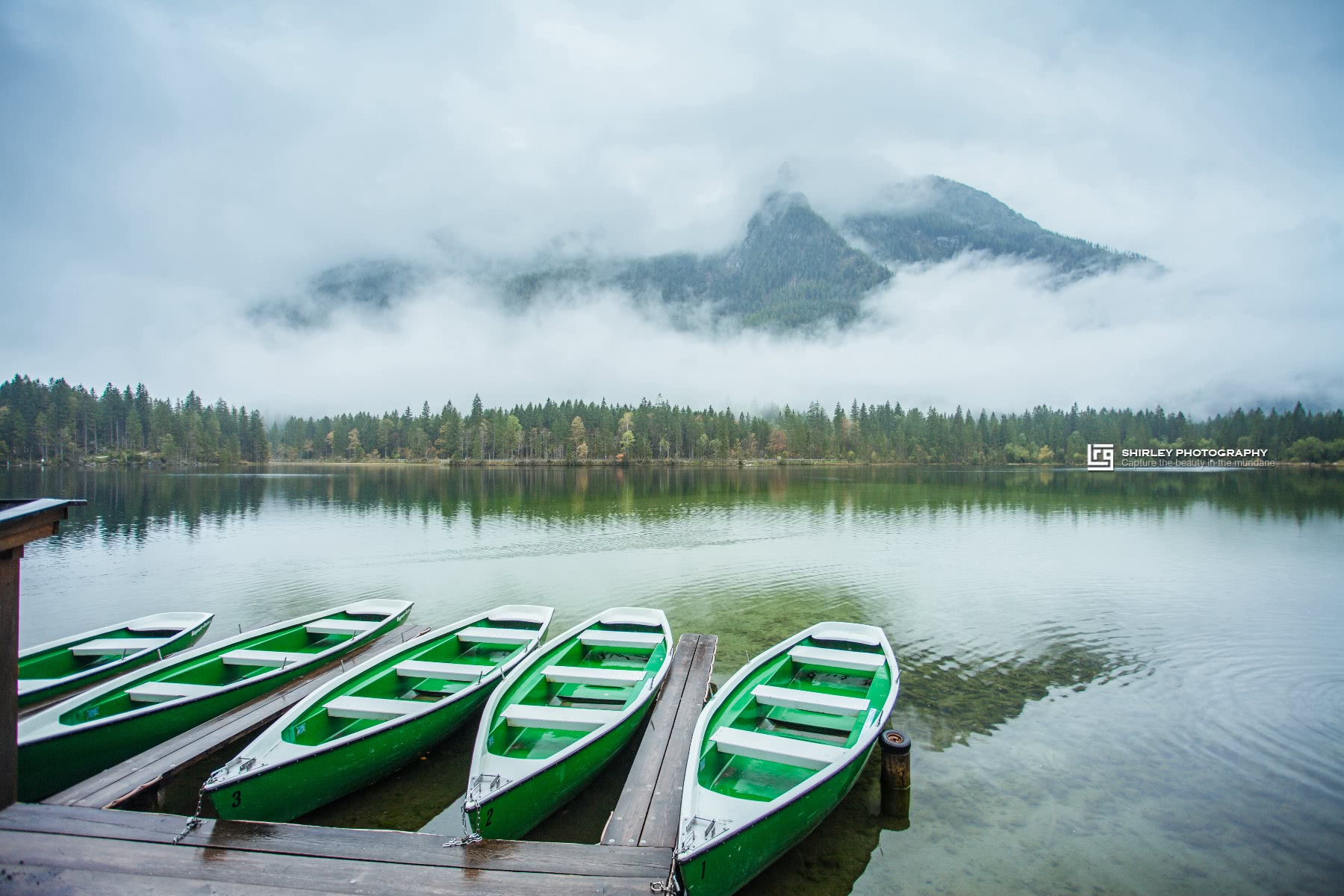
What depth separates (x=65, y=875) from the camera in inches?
258

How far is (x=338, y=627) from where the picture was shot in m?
15.5

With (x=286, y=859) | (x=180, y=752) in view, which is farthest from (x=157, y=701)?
(x=286, y=859)

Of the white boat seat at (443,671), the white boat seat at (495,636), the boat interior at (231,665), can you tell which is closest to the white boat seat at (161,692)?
the boat interior at (231,665)

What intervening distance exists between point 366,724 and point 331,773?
2.03 m

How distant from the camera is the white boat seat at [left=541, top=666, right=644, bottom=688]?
1223 centimetres

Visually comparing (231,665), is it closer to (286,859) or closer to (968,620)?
(286,859)

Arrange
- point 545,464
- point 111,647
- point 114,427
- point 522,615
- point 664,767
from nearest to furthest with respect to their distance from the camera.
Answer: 1. point 664,767
2. point 111,647
3. point 522,615
4. point 114,427
5. point 545,464

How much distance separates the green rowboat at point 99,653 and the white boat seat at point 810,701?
12793 millimetres

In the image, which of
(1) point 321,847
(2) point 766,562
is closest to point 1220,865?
(1) point 321,847

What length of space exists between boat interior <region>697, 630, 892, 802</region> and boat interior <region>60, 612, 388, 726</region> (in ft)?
28.7

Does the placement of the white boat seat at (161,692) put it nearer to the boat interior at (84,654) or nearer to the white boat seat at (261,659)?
the white boat seat at (261,659)

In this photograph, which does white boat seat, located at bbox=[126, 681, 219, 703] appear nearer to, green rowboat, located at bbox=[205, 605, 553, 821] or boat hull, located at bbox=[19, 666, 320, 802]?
boat hull, located at bbox=[19, 666, 320, 802]

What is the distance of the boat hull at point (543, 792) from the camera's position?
7.77 m

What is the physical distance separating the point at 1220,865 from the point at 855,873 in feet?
17.3
